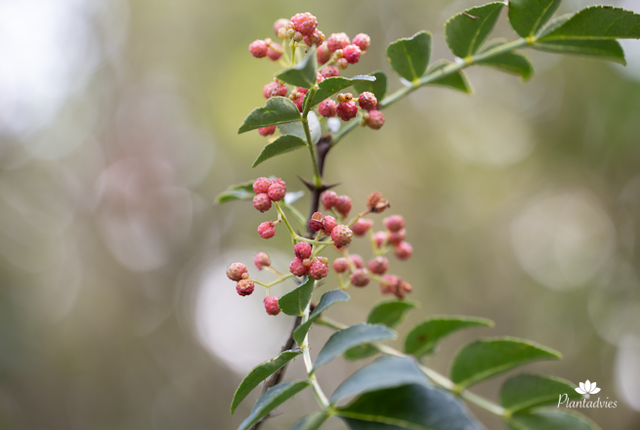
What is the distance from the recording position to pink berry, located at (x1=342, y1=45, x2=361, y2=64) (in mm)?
936

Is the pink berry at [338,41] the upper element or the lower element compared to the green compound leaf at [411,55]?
upper

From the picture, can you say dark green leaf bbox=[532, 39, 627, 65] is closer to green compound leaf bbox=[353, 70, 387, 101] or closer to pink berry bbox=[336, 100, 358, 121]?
green compound leaf bbox=[353, 70, 387, 101]

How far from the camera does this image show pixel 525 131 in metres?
6.05

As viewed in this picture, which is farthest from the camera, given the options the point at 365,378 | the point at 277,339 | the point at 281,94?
the point at 277,339

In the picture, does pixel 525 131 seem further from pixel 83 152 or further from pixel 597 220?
pixel 83 152

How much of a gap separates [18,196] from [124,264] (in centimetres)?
202

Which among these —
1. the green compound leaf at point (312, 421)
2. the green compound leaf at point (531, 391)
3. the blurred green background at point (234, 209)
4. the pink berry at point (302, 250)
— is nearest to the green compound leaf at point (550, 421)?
the green compound leaf at point (531, 391)

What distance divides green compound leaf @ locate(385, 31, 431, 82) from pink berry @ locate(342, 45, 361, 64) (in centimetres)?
15

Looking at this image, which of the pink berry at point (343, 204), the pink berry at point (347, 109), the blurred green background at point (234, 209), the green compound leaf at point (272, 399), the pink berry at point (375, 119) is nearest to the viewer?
the green compound leaf at point (272, 399)

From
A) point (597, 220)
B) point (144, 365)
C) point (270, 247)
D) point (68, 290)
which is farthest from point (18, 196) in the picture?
point (597, 220)

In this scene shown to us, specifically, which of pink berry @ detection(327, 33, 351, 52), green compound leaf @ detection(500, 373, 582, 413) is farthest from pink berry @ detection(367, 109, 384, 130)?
green compound leaf @ detection(500, 373, 582, 413)

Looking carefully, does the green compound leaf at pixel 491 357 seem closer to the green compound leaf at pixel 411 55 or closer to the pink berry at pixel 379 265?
the pink berry at pixel 379 265

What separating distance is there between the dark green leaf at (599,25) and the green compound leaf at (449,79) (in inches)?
9.2

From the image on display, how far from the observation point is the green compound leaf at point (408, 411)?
1.85ft
